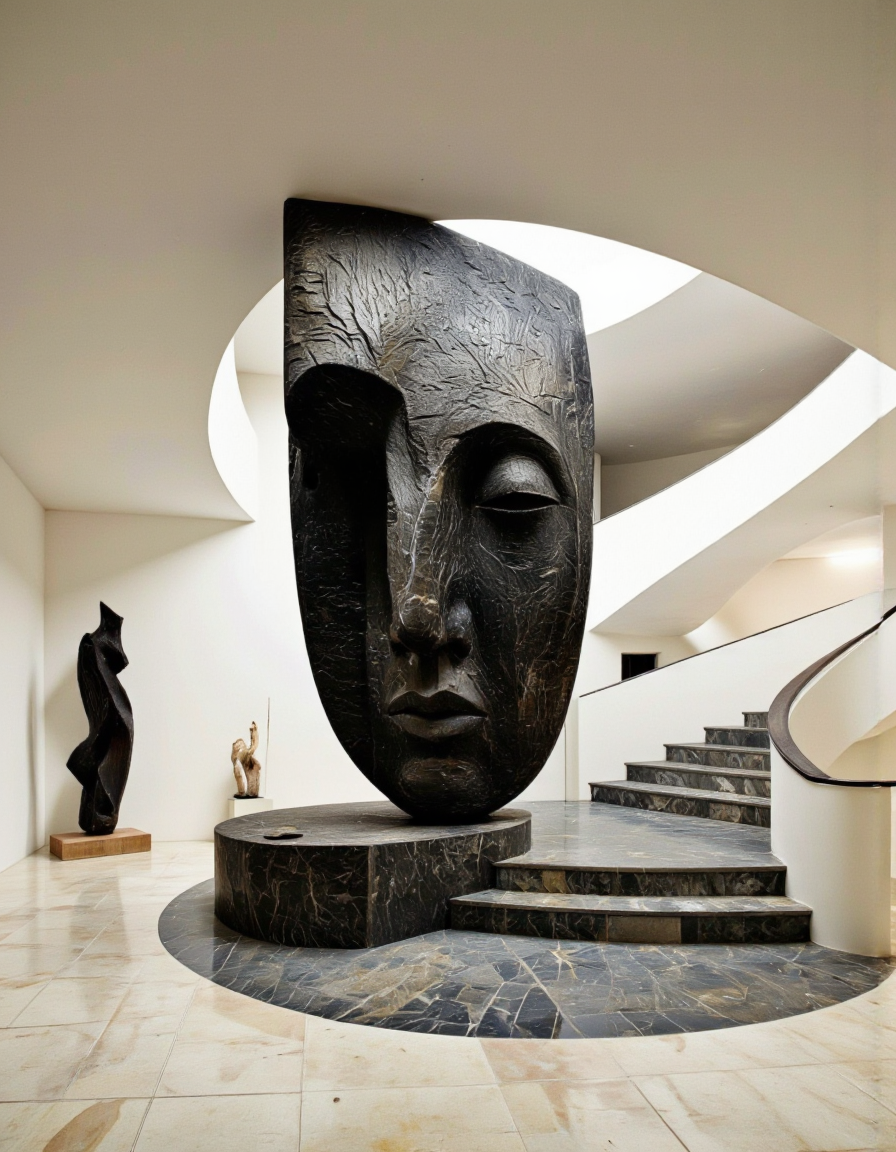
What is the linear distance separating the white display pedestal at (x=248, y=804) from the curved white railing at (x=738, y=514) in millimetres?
4395

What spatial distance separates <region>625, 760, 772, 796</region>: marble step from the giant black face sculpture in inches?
90.0

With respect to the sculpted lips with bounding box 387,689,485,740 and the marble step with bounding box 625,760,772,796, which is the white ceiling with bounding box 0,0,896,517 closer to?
the sculpted lips with bounding box 387,689,485,740

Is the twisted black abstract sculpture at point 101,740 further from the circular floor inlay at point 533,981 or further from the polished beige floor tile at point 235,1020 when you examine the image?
the polished beige floor tile at point 235,1020

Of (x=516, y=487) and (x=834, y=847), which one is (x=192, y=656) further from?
(x=834, y=847)

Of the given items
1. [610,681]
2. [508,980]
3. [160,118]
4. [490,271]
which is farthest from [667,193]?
[610,681]

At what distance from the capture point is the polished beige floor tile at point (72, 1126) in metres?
2.42

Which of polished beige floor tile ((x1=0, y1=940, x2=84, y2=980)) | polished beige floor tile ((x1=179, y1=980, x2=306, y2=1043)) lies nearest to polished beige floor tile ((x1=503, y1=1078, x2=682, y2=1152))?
polished beige floor tile ((x1=179, y1=980, x2=306, y2=1043))

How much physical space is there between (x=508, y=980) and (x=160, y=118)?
3.71 m

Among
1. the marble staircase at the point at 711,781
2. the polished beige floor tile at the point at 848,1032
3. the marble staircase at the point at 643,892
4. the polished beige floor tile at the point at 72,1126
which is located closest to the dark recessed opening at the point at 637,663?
the marble staircase at the point at 711,781

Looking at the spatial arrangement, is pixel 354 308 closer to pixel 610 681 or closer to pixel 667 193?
pixel 667 193

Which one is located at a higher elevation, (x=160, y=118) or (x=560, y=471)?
(x=160, y=118)

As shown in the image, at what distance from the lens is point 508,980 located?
3.78 meters

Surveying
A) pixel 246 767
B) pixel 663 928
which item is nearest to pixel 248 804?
pixel 246 767

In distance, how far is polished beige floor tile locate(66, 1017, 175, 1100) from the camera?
279 cm
